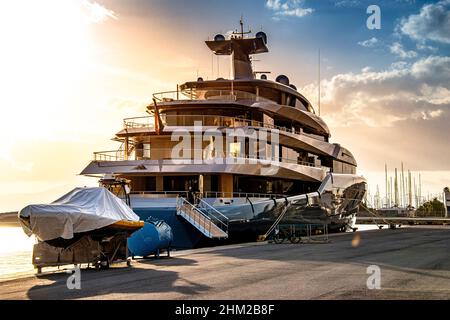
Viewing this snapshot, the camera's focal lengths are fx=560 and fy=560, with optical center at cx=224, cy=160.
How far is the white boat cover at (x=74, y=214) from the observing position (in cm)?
1525

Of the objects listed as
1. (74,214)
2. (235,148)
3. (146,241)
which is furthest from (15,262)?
(74,214)

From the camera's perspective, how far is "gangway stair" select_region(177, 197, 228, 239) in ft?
89.7

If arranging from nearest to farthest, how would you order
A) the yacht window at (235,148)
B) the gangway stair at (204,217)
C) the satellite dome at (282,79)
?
the gangway stair at (204,217) → the yacht window at (235,148) → the satellite dome at (282,79)

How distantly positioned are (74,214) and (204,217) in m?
12.7

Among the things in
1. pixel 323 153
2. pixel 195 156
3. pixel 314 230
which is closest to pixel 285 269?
pixel 195 156

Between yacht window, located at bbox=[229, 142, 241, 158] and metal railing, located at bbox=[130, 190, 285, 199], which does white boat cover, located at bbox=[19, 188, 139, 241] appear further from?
yacht window, located at bbox=[229, 142, 241, 158]

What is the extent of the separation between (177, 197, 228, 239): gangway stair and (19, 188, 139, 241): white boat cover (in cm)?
934

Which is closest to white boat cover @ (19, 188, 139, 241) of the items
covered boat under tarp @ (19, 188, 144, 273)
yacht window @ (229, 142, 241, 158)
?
covered boat under tarp @ (19, 188, 144, 273)

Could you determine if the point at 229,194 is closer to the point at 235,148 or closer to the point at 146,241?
the point at 235,148

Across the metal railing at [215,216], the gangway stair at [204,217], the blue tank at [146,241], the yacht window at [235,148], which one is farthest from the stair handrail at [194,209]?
the blue tank at [146,241]

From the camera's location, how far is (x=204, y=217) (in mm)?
28047

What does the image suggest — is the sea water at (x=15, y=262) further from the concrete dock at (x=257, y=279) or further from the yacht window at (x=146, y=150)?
the yacht window at (x=146, y=150)

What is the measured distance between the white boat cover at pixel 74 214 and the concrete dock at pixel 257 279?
128 cm
